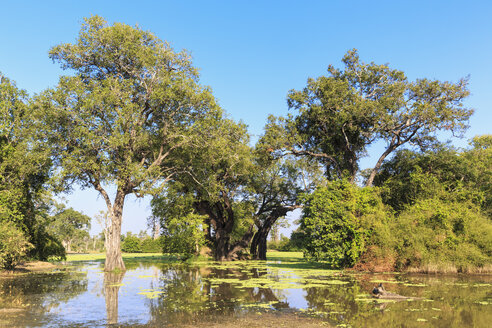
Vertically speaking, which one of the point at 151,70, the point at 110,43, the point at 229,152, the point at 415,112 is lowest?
the point at 229,152

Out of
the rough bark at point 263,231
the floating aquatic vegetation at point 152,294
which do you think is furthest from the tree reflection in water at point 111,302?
the rough bark at point 263,231

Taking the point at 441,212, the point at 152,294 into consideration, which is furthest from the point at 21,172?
the point at 441,212

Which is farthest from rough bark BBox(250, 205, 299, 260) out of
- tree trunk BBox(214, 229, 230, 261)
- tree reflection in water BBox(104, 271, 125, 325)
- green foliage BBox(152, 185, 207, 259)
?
tree reflection in water BBox(104, 271, 125, 325)

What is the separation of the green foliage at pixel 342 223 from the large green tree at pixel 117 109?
12460 millimetres

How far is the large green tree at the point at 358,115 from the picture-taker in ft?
110

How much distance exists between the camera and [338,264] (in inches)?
1097

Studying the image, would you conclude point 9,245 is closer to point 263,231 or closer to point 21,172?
point 21,172

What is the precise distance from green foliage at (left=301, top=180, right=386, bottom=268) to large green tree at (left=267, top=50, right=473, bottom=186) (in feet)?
21.8

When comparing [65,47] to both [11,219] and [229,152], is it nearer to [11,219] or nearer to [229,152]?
[11,219]

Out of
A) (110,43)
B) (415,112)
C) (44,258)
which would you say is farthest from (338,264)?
(44,258)

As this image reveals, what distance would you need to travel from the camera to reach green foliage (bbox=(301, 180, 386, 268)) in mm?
25984

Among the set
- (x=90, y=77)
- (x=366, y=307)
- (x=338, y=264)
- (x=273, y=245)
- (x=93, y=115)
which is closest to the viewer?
(x=366, y=307)

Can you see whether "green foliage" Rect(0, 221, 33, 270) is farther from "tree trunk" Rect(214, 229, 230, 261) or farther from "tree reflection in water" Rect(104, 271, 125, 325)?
"tree trunk" Rect(214, 229, 230, 261)

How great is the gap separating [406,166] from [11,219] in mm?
35212
